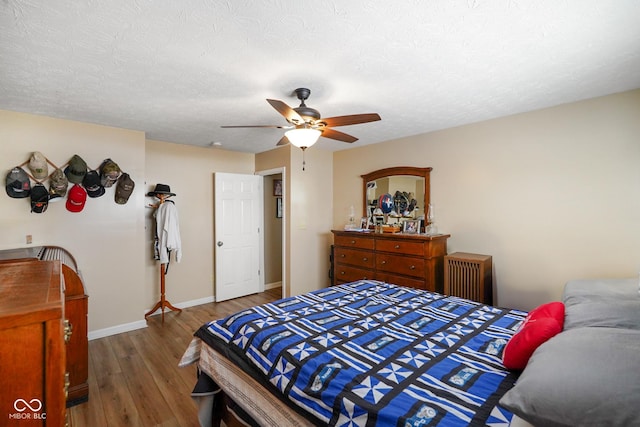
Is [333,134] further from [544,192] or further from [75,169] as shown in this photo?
[75,169]

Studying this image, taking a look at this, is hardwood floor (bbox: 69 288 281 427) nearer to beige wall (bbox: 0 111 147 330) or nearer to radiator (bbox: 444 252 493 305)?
beige wall (bbox: 0 111 147 330)

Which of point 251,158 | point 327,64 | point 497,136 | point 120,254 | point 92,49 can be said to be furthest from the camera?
point 251,158

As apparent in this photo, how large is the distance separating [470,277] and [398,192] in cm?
149

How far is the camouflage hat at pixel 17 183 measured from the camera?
9.39ft

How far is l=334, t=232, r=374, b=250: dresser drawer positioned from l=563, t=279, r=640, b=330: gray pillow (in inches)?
84.2

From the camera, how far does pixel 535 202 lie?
3014 mm

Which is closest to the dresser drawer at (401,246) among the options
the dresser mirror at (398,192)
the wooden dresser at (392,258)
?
the wooden dresser at (392,258)

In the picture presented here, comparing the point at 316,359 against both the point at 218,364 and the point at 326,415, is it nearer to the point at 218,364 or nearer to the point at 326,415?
the point at 326,415

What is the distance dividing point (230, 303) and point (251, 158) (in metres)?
2.42

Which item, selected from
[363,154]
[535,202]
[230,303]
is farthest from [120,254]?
[535,202]

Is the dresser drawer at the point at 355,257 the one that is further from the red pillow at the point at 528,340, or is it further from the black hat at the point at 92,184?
the black hat at the point at 92,184

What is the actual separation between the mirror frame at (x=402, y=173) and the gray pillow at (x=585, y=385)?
291 cm

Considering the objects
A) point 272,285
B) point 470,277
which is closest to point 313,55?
point 470,277

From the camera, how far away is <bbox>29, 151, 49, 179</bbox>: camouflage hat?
293cm
